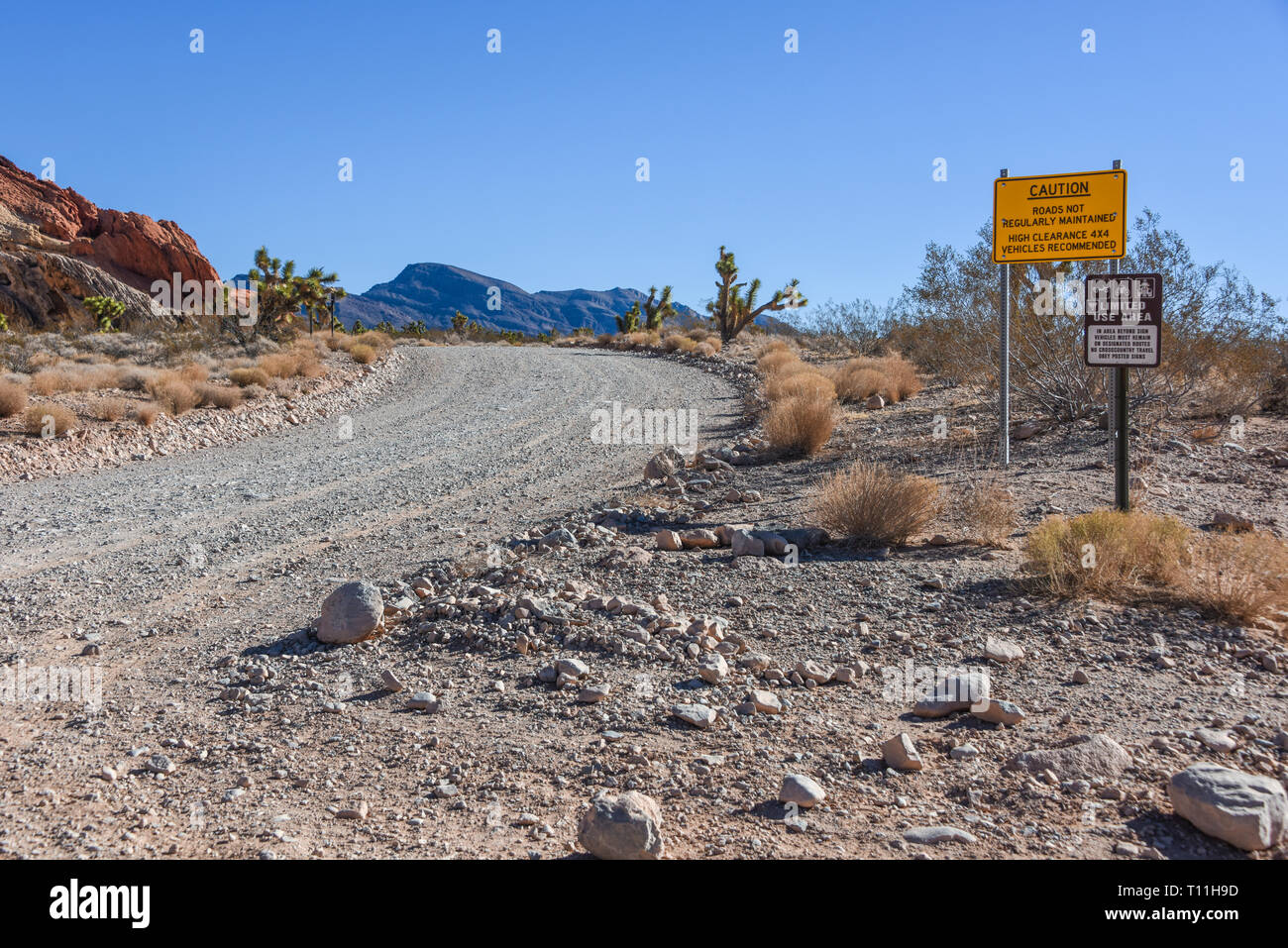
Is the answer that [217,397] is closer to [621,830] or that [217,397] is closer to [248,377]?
[248,377]

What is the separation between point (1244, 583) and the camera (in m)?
4.90

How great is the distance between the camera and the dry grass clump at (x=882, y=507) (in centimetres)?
667

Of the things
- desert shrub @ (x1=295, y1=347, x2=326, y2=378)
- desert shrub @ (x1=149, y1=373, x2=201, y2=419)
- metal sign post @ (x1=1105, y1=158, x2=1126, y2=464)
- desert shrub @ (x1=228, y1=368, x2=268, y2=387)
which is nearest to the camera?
metal sign post @ (x1=1105, y1=158, x2=1126, y2=464)

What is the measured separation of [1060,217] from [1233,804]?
23.3ft

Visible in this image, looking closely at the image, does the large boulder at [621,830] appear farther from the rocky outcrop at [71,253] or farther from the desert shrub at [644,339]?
the rocky outcrop at [71,253]

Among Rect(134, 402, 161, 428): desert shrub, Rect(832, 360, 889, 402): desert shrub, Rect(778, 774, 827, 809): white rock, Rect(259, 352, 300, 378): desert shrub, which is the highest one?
Rect(259, 352, 300, 378): desert shrub

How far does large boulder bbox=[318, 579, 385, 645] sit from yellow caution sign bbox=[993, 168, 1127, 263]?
693 cm

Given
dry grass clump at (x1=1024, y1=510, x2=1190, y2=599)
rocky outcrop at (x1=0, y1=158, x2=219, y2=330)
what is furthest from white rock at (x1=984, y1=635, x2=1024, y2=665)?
rocky outcrop at (x1=0, y1=158, x2=219, y2=330)

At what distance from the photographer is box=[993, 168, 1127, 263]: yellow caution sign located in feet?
27.4

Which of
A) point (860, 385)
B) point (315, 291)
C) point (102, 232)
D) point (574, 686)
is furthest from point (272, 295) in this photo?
point (102, 232)

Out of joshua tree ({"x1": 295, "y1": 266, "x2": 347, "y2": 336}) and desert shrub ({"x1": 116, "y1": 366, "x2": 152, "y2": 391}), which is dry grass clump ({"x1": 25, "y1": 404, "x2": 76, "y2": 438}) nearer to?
desert shrub ({"x1": 116, "y1": 366, "x2": 152, "y2": 391})

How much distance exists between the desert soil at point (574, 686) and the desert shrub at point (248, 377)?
9152 mm

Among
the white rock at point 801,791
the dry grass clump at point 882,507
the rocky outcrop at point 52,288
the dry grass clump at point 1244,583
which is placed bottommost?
the white rock at point 801,791

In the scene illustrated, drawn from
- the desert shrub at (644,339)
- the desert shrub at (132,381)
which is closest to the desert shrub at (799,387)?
the desert shrub at (132,381)
